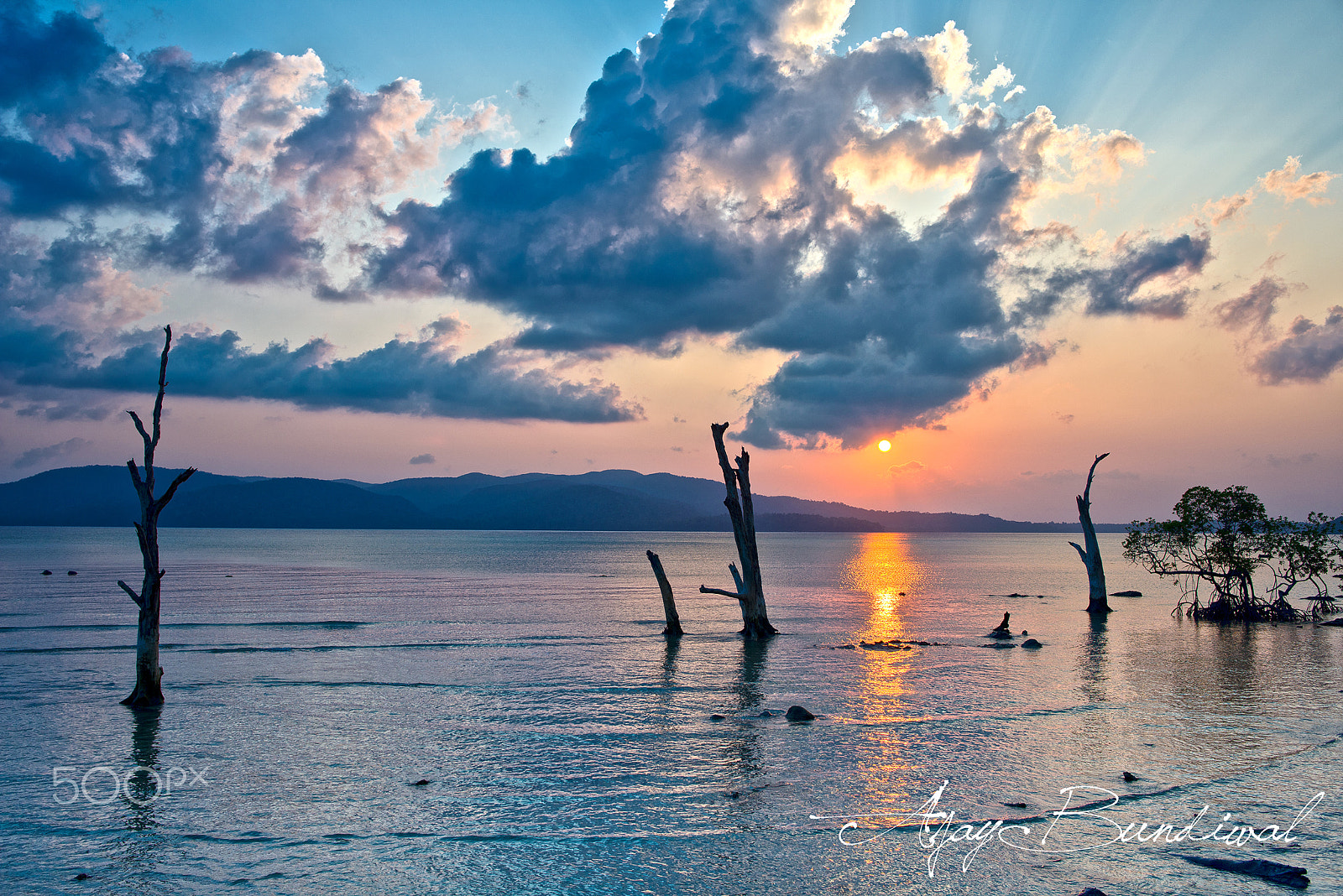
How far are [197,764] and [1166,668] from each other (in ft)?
92.1

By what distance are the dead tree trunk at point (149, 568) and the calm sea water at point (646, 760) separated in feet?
2.96

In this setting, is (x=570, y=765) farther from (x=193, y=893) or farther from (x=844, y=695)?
(x=844, y=695)

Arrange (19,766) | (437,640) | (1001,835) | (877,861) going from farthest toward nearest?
1. (437,640)
2. (19,766)
3. (1001,835)
4. (877,861)

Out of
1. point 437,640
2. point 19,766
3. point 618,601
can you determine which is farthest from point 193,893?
point 618,601

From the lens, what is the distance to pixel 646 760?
1541cm

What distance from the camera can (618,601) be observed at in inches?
2098

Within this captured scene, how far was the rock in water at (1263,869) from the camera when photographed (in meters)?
9.87

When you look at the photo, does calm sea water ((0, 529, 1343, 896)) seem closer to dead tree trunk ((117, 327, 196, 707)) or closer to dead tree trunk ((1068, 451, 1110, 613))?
dead tree trunk ((117, 327, 196, 707))

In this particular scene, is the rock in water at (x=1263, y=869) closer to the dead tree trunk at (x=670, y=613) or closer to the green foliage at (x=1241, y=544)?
the dead tree trunk at (x=670, y=613)
